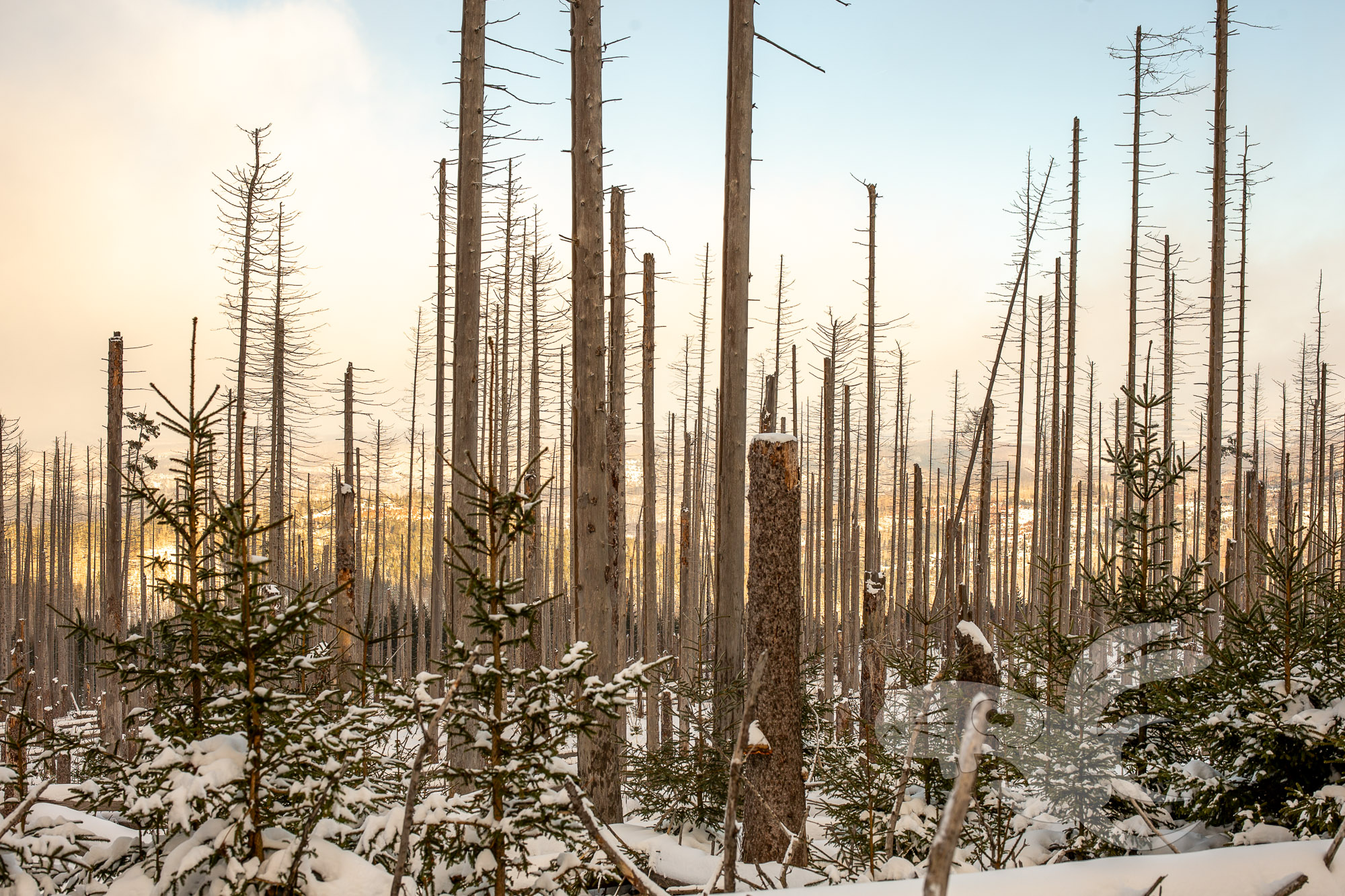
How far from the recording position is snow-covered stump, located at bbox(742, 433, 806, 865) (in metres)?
4.00

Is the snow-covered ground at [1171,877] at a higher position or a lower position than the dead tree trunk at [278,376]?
lower

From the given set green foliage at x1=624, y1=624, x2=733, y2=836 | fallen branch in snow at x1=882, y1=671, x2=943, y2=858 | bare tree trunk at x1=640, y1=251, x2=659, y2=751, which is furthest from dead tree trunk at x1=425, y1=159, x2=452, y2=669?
fallen branch in snow at x1=882, y1=671, x2=943, y2=858

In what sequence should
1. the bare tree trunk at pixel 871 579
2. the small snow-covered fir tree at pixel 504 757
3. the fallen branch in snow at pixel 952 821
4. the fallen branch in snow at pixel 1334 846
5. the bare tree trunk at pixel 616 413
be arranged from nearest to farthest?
1. the fallen branch in snow at pixel 952 821
2. the fallen branch in snow at pixel 1334 846
3. the small snow-covered fir tree at pixel 504 757
4. the bare tree trunk at pixel 616 413
5. the bare tree trunk at pixel 871 579

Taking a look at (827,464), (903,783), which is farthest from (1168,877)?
(827,464)

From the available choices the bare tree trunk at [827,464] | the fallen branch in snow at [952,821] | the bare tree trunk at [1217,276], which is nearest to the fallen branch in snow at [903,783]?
the fallen branch in snow at [952,821]

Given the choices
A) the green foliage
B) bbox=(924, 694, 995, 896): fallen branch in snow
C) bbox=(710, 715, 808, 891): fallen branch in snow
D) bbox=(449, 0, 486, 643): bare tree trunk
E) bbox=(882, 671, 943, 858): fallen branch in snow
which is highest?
bbox=(449, 0, 486, 643): bare tree trunk

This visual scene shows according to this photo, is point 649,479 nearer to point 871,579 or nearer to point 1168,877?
point 871,579

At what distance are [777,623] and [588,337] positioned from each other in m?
2.92

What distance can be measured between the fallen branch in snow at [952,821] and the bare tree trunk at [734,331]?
4.33 meters

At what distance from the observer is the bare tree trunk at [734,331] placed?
545 centimetres

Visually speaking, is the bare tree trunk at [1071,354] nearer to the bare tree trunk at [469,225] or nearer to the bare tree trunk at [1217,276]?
the bare tree trunk at [1217,276]

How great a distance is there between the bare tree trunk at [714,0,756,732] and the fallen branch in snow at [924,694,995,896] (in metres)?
4.33

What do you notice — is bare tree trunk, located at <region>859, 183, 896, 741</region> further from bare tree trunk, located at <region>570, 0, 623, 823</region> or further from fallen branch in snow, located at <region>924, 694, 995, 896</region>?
fallen branch in snow, located at <region>924, 694, 995, 896</region>

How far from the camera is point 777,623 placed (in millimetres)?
3992
